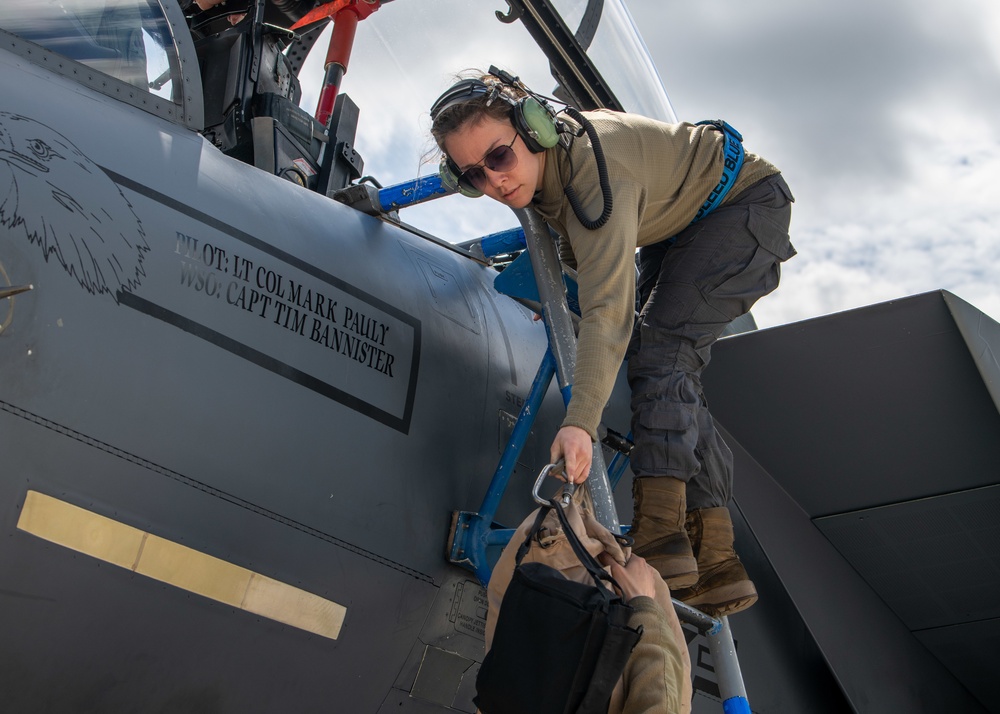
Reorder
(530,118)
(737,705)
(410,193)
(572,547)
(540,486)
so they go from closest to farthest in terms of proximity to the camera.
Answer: (572,547) < (540,486) < (530,118) < (737,705) < (410,193)

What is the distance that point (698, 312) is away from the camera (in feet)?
A: 9.16

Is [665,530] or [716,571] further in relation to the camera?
[716,571]

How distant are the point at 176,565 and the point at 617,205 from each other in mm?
1330

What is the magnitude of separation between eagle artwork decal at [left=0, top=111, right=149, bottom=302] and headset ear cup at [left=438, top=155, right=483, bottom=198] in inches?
32.5

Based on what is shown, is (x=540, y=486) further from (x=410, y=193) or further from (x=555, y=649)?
(x=410, y=193)

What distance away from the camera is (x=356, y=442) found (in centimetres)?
233

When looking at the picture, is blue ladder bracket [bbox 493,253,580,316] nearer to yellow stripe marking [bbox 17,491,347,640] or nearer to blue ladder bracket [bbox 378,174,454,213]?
blue ladder bracket [bbox 378,174,454,213]

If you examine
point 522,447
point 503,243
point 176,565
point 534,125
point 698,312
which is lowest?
point 176,565

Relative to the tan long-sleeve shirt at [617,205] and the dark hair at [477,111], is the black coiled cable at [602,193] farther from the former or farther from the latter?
the dark hair at [477,111]

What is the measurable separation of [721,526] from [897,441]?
1.25 m

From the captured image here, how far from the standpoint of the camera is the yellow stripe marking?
177 cm

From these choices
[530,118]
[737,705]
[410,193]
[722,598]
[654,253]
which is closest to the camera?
[530,118]

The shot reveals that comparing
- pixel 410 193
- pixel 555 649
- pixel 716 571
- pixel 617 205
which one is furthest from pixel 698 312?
pixel 555 649

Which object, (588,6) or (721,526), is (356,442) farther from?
(588,6)
